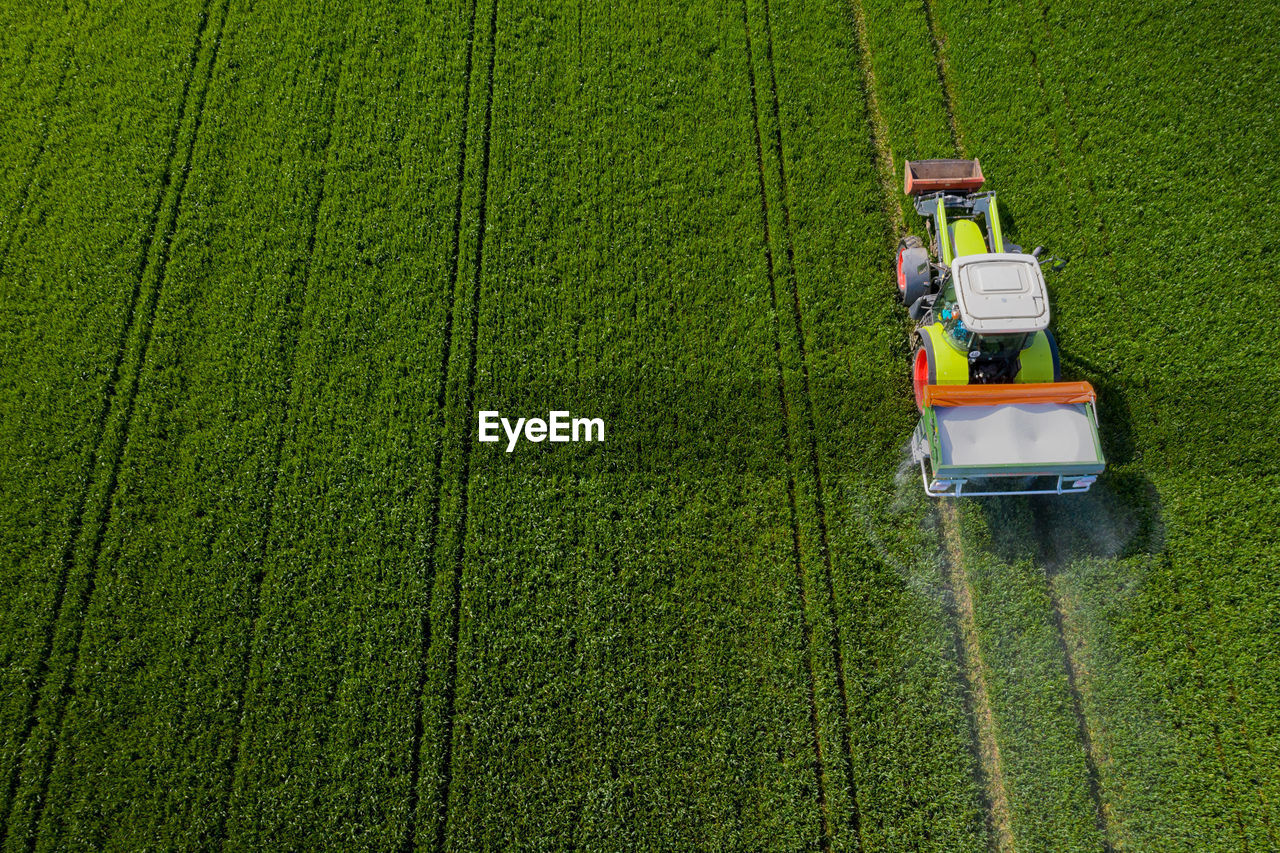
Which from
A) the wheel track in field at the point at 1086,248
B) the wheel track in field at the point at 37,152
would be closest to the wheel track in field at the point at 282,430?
the wheel track in field at the point at 37,152

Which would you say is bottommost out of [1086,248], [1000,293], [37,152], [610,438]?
[610,438]

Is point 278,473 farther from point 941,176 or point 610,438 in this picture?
point 941,176

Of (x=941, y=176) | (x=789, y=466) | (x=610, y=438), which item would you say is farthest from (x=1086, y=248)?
(x=610, y=438)

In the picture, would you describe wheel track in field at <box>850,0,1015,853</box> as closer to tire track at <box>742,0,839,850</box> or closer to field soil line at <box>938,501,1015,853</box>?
field soil line at <box>938,501,1015,853</box>

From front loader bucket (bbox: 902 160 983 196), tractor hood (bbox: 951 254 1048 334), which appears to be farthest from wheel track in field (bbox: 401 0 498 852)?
tractor hood (bbox: 951 254 1048 334)

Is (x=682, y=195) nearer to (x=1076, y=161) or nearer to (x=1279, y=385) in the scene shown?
(x=1076, y=161)
